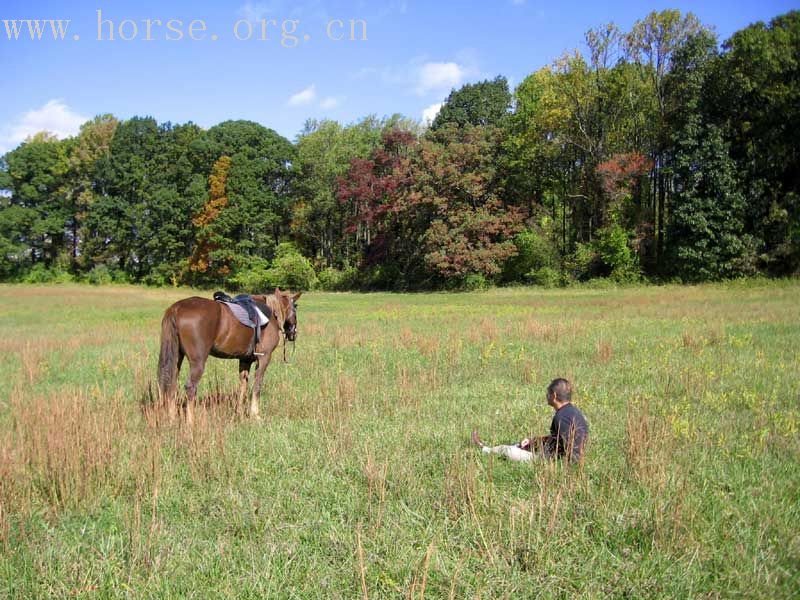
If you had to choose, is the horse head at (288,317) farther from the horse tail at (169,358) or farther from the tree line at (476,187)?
the tree line at (476,187)

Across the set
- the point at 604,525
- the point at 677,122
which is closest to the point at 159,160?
the point at 677,122

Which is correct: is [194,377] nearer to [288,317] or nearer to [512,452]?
[288,317]

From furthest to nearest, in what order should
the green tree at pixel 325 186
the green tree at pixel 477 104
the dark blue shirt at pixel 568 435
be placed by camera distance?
the green tree at pixel 325 186, the green tree at pixel 477 104, the dark blue shirt at pixel 568 435

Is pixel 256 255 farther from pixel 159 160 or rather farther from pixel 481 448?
pixel 481 448

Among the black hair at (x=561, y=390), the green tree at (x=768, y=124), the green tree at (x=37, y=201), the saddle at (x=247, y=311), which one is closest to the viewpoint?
the black hair at (x=561, y=390)

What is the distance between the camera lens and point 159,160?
197ft

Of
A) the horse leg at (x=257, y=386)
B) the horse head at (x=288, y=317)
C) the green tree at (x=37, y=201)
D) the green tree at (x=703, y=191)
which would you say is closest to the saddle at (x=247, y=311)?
the horse leg at (x=257, y=386)

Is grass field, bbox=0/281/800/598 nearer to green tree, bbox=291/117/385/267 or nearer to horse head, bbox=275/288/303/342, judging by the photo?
horse head, bbox=275/288/303/342

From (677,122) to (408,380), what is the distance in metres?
36.2

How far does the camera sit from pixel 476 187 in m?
42.2

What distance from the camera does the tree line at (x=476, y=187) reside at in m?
34.1

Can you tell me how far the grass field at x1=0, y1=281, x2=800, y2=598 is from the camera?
3.60m

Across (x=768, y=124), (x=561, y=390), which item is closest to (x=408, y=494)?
(x=561, y=390)

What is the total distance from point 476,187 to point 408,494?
129 ft
